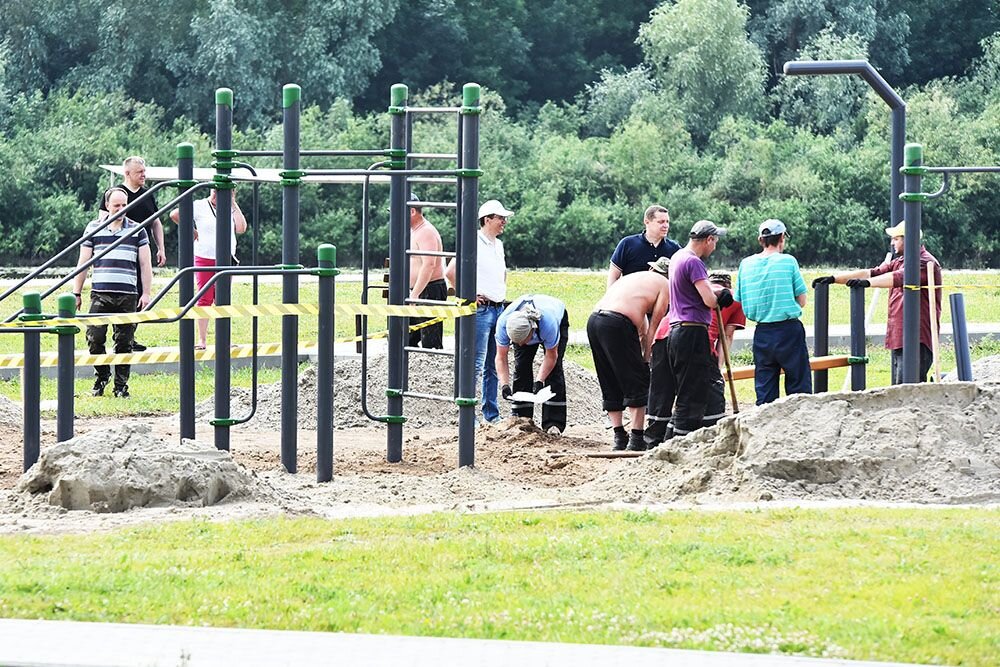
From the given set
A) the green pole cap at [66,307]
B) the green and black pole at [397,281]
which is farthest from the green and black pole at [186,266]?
the green and black pole at [397,281]

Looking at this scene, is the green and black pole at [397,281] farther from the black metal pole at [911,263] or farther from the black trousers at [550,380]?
the black metal pole at [911,263]

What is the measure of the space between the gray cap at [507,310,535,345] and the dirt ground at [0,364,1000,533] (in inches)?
60.4

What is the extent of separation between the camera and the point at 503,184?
40.0 m

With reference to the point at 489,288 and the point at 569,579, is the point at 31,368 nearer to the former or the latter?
the point at 569,579

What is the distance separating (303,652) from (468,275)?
5.22m

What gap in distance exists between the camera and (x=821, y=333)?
13.2 meters

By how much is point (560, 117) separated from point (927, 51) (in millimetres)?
14274

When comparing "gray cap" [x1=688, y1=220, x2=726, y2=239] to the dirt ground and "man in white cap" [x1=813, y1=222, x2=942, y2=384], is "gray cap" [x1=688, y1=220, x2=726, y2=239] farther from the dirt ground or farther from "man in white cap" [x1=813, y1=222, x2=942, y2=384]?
"man in white cap" [x1=813, y1=222, x2=942, y2=384]

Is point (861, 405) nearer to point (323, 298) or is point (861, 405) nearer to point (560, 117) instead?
point (323, 298)

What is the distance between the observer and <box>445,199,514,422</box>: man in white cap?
1275 centimetres

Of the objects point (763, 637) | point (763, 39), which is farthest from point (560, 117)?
point (763, 637)

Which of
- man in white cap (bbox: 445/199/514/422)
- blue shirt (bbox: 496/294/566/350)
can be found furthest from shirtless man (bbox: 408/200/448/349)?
blue shirt (bbox: 496/294/566/350)

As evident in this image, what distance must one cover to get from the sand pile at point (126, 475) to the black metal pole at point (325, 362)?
99cm

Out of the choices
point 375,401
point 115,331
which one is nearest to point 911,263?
point 375,401
